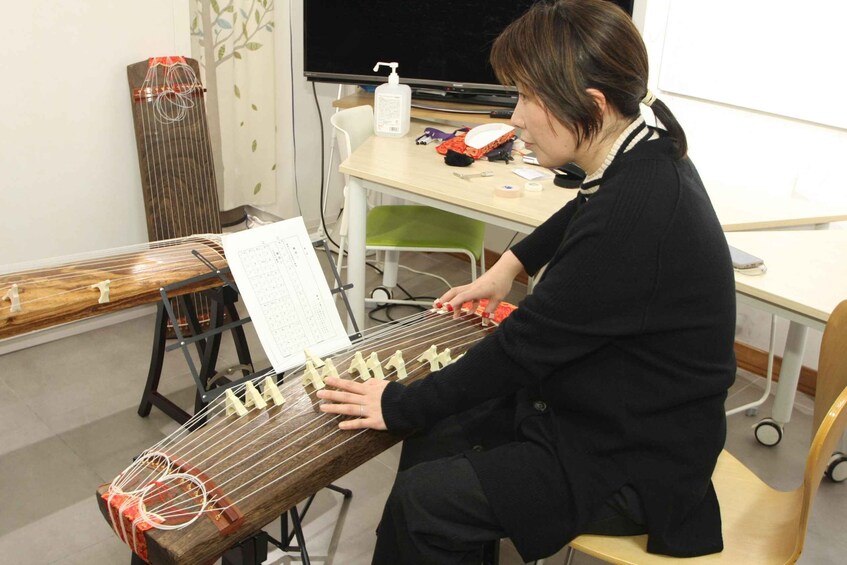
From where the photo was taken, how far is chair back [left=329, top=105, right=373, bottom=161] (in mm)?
2484

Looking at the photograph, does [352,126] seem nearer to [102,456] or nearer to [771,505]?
[102,456]

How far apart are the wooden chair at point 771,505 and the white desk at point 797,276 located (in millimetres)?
180

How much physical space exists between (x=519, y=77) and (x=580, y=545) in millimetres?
709

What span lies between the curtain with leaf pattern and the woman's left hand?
7.46 ft

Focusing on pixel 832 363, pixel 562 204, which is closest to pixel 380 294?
pixel 562 204

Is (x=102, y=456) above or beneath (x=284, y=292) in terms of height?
beneath

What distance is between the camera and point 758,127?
2.50m

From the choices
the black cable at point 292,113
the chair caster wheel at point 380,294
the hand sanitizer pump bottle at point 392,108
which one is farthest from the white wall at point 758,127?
the black cable at point 292,113

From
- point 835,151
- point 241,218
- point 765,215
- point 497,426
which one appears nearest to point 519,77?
point 497,426

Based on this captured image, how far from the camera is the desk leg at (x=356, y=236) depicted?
2.27m

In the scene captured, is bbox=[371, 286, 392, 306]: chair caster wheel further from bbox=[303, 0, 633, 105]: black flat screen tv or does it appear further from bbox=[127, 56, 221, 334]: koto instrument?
bbox=[303, 0, 633, 105]: black flat screen tv

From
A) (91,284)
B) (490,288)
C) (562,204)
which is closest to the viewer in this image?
(490,288)

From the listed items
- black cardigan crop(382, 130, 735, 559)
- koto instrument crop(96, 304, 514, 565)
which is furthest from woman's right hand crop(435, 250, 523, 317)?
black cardigan crop(382, 130, 735, 559)

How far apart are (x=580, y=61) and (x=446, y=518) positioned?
0.69 m
